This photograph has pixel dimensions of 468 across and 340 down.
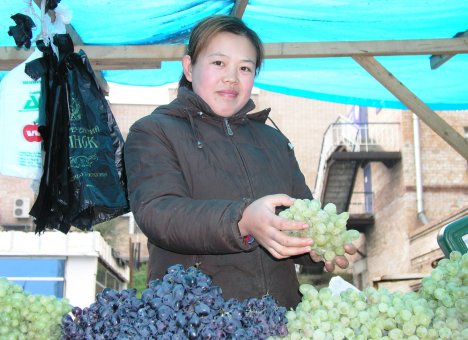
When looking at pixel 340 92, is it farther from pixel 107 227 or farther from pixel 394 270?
pixel 107 227

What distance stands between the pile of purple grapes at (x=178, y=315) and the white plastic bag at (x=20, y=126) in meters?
2.20

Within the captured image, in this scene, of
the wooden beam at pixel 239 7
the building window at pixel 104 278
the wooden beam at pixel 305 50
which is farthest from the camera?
the building window at pixel 104 278

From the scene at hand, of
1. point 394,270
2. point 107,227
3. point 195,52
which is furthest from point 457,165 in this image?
point 195,52

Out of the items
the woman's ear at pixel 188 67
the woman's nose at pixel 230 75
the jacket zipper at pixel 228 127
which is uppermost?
the woman's ear at pixel 188 67

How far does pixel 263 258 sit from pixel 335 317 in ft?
1.76

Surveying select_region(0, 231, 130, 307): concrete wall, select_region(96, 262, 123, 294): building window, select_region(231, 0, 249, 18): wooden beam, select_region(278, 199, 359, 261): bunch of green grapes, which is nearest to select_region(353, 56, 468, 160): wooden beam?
select_region(231, 0, 249, 18): wooden beam

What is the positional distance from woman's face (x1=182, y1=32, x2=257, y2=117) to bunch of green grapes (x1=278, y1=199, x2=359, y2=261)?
28.2 inches

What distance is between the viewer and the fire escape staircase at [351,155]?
58.7 ft

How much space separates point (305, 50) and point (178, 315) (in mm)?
3262

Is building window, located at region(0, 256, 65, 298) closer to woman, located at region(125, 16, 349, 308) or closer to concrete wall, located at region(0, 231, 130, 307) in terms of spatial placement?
concrete wall, located at region(0, 231, 130, 307)

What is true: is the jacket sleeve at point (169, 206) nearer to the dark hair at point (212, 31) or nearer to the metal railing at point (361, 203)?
the dark hair at point (212, 31)

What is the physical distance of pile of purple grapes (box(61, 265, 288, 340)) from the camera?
1.21 metres

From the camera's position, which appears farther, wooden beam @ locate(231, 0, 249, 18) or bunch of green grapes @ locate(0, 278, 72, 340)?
wooden beam @ locate(231, 0, 249, 18)

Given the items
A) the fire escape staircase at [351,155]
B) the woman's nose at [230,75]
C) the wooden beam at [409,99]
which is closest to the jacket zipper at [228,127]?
the woman's nose at [230,75]
